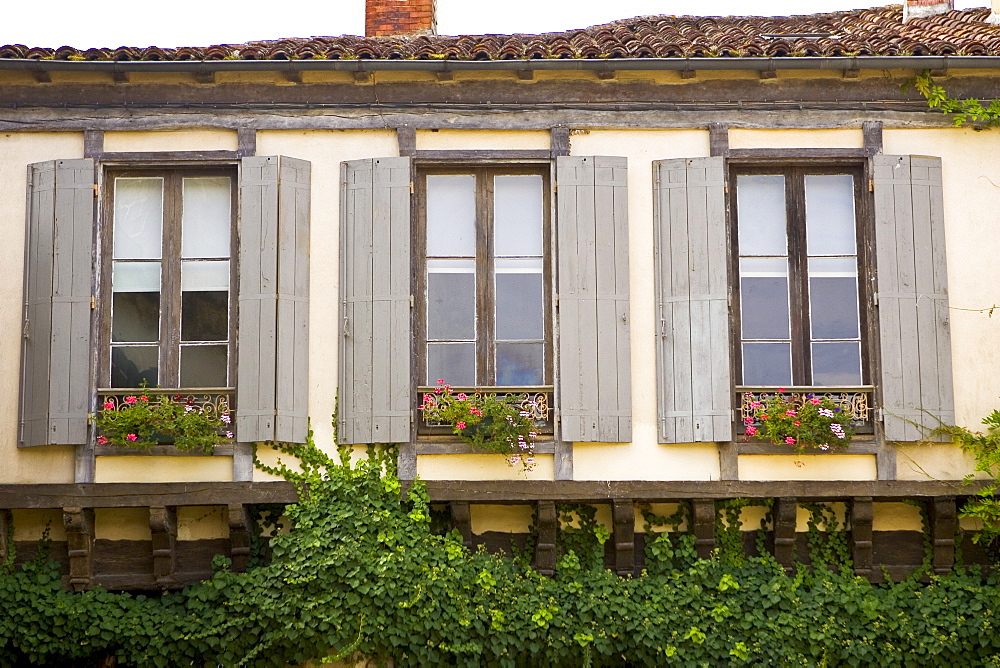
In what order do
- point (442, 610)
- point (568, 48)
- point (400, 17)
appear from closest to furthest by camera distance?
point (442, 610) < point (568, 48) < point (400, 17)

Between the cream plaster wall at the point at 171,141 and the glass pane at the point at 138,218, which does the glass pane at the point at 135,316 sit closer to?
the glass pane at the point at 138,218

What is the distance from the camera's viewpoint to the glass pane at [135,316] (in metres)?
9.26

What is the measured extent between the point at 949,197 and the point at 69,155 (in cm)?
697

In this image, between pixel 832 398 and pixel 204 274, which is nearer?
pixel 832 398

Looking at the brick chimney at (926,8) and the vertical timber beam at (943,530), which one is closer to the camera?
the vertical timber beam at (943,530)

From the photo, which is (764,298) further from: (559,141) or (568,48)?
(568,48)

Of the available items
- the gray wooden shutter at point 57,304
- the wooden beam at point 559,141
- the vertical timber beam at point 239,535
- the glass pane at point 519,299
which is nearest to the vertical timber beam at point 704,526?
the glass pane at point 519,299

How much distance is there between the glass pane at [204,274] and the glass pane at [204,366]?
495mm

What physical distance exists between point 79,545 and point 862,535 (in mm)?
5904

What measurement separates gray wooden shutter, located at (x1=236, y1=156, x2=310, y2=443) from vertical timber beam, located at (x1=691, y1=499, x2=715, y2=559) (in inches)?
119

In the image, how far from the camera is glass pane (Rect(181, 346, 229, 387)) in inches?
361

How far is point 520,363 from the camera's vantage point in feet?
30.2

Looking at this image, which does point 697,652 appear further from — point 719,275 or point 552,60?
point 552,60

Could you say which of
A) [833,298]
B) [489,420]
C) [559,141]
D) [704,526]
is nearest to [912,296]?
[833,298]
